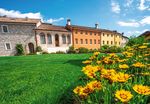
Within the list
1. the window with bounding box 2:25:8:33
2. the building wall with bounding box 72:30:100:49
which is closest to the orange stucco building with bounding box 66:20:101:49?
the building wall with bounding box 72:30:100:49

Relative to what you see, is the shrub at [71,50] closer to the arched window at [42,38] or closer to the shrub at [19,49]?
the arched window at [42,38]

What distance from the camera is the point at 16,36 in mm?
31109

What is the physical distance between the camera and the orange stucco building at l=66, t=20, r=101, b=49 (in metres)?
38.7

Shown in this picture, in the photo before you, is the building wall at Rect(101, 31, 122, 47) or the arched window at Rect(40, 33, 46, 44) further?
the building wall at Rect(101, 31, 122, 47)

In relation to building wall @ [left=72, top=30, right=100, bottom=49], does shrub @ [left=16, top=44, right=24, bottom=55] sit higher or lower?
lower

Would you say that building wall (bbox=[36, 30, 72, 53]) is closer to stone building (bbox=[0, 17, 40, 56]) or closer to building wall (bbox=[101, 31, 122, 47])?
stone building (bbox=[0, 17, 40, 56])

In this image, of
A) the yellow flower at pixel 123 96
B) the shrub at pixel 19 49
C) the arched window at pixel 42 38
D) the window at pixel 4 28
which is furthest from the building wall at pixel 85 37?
the yellow flower at pixel 123 96

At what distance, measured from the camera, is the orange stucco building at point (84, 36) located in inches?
1524

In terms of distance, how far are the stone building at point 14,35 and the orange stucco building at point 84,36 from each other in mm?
10252

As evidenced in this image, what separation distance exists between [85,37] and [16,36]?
1821 centimetres

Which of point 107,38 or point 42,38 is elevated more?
point 107,38

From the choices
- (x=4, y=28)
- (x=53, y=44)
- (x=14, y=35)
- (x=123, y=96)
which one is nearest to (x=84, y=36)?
(x=53, y=44)

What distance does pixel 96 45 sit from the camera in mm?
45219

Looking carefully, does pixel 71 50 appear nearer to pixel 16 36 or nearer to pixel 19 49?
pixel 19 49
